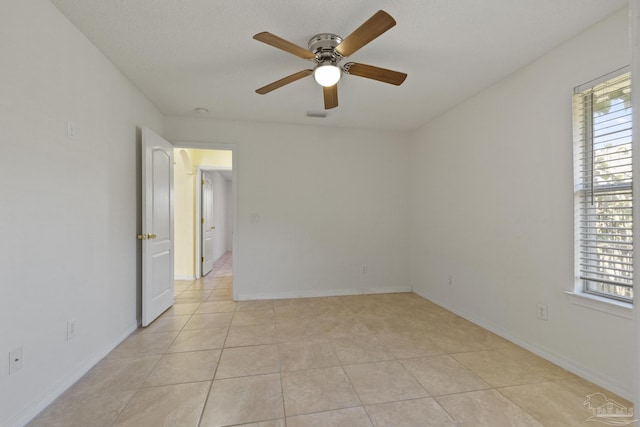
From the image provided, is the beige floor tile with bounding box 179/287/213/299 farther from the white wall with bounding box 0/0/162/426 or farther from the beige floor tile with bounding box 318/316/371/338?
the beige floor tile with bounding box 318/316/371/338

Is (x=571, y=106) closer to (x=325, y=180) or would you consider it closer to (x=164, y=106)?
(x=325, y=180)

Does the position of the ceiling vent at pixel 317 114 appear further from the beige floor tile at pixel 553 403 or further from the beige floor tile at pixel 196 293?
the beige floor tile at pixel 553 403

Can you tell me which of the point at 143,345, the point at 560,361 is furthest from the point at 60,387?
the point at 560,361

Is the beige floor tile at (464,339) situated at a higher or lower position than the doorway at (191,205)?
lower

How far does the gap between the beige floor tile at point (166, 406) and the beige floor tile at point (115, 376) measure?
7.2 inches

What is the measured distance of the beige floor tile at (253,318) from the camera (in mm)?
3146

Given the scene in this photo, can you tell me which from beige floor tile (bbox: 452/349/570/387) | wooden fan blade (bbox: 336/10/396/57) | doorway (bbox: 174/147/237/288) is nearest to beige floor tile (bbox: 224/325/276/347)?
beige floor tile (bbox: 452/349/570/387)

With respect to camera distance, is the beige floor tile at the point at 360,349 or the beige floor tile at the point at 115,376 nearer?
the beige floor tile at the point at 115,376

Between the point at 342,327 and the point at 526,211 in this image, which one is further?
the point at 342,327

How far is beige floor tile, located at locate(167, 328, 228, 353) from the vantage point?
102 inches

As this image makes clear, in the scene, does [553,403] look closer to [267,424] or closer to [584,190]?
[584,190]

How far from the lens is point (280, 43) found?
1.87 meters

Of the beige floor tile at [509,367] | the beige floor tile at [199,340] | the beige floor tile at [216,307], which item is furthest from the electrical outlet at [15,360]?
the beige floor tile at [509,367]

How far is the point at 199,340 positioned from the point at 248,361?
66 cm
